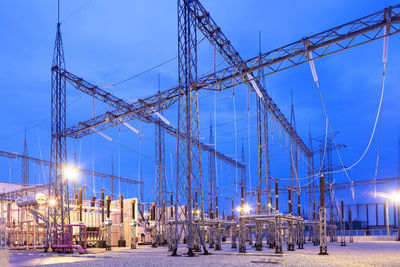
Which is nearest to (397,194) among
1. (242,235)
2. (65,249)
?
(242,235)

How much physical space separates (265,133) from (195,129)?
748 cm

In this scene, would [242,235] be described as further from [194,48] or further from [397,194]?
[397,194]

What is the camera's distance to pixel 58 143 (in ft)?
73.8

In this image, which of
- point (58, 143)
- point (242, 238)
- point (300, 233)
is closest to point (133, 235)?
point (58, 143)

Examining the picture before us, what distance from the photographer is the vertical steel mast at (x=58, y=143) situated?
857 inches

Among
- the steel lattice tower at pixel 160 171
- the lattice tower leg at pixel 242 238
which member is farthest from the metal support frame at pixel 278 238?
the steel lattice tower at pixel 160 171

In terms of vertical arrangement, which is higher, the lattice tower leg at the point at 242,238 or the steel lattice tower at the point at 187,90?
the steel lattice tower at the point at 187,90

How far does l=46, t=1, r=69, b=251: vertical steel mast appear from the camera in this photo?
21766mm

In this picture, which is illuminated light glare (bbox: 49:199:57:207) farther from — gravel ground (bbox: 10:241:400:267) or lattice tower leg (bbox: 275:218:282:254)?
lattice tower leg (bbox: 275:218:282:254)

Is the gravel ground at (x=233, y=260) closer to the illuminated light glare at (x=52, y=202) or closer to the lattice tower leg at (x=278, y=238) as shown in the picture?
the lattice tower leg at (x=278, y=238)

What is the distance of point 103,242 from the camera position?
2598 centimetres

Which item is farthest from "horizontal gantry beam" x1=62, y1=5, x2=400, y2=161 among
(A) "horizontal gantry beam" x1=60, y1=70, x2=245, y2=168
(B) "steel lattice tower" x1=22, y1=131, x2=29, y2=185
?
(B) "steel lattice tower" x1=22, y1=131, x2=29, y2=185

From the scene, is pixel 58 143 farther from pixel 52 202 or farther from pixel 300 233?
pixel 300 233

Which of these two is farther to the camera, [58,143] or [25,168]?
[25,168]
